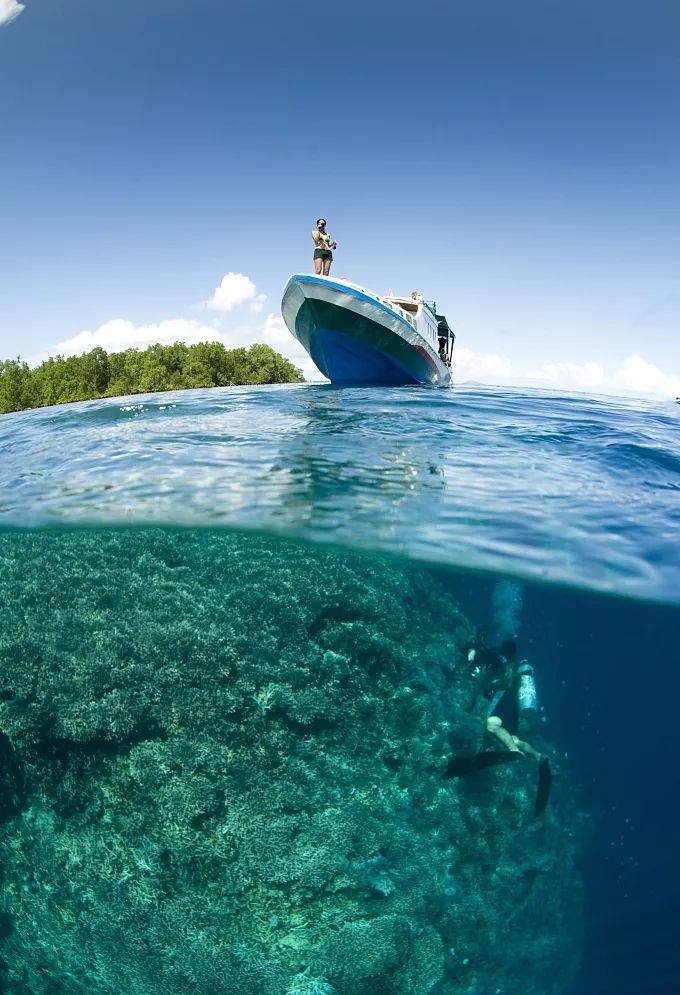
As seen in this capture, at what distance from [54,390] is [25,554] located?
52043mm

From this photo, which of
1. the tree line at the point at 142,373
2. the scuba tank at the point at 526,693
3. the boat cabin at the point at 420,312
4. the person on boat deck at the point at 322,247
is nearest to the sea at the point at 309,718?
the scuba tank at the point at 526,693

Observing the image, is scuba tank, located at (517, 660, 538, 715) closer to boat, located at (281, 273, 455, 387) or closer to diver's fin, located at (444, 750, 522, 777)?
diver's fin, located at (444, 750, 522, 777)

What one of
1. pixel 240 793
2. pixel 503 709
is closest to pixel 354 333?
pixel 503 709

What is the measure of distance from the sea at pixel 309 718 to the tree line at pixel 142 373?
138 feet

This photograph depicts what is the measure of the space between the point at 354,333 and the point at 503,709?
468 inches

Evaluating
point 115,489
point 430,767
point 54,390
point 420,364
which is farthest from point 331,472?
point 54,390

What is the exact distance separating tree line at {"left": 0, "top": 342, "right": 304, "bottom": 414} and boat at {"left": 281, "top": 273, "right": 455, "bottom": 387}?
109ft

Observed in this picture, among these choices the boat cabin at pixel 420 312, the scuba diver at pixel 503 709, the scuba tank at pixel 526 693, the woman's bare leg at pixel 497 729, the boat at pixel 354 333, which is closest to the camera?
the scuba diver at pixel 503 709

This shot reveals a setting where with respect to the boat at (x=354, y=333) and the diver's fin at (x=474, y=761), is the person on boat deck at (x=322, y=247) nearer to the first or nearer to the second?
the boat at (x=354, y=333)

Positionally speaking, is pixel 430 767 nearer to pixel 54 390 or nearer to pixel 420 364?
pixel 420 364

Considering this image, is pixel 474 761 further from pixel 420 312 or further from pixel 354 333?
pixel 420 312

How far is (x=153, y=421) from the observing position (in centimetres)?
1137

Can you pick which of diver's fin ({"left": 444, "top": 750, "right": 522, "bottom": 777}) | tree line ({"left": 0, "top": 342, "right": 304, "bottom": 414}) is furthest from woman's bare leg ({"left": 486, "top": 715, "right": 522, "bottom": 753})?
tree line ({"left": 0, "top": 342, "right": 304, "bottom": 414})

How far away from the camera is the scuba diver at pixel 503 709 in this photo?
654cm
